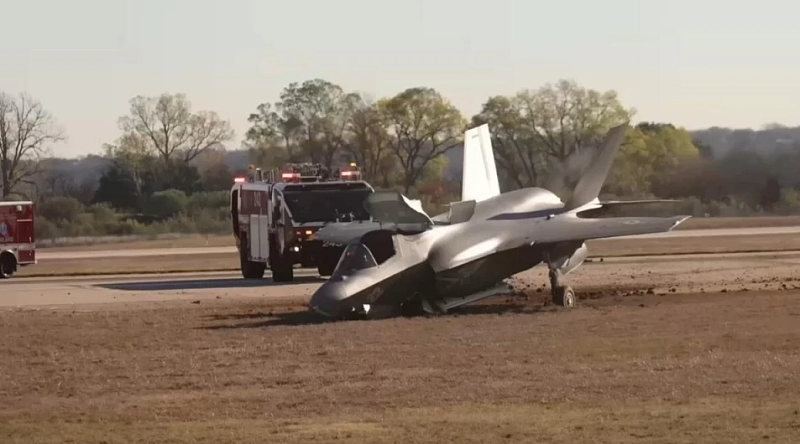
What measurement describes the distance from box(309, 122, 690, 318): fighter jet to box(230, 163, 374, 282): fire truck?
24.6 feet

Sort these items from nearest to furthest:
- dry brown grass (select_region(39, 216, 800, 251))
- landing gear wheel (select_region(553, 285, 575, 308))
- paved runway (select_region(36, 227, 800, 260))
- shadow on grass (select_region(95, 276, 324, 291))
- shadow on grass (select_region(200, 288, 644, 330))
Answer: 1. shadow on grass (select_region(200, 288, 644, 330))
2. landing gear wheel (select_region(553, 285, 575, 308))
3. shadow on grass (select_region(95, 276, 324, 291))
4. paved runway (select_region(36, 227, 800, 260))
5. dry brown grass (select_region(39, 216, 800, 251))

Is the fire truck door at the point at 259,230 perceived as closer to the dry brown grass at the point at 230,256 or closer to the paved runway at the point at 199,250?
the dry brown grass at the point at 230,256

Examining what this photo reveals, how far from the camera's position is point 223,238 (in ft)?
247

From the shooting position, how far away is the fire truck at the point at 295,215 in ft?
123

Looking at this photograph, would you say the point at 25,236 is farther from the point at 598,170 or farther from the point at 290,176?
the point at 598,170

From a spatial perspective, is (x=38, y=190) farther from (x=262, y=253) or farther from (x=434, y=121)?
(x=262, y=253)

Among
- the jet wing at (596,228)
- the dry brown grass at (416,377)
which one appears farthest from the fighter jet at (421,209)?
the dry brown grass at (416,377)

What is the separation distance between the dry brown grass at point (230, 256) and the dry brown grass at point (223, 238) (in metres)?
10.4

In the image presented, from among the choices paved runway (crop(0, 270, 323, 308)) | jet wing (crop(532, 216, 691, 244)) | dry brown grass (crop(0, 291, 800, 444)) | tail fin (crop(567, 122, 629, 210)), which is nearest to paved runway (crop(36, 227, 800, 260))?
paved runway (crop(0, 270, 323, 308))

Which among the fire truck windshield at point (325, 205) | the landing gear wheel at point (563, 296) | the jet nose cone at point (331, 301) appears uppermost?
the fire truck windshield at point (325, 205)

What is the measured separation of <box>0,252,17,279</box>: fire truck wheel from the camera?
151ft

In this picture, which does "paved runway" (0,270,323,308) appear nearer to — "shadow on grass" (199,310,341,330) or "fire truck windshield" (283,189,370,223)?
"fire truck windshield" (283,189,370,223)

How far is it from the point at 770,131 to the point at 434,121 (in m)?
37.7

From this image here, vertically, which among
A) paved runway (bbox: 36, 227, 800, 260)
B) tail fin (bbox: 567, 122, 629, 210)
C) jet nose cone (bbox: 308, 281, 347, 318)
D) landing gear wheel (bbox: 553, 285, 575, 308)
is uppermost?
tail fin (bbox: 567, 122, 629, 210)
